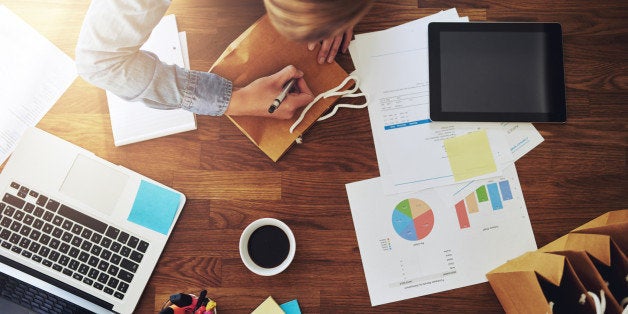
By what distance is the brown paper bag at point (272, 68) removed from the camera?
95 centimetres

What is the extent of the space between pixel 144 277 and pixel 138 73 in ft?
1.28

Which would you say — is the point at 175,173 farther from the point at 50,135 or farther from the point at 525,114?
the point at 525,114

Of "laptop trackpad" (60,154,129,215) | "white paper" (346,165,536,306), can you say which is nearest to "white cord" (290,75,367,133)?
"white paper" (346,165,536,306)

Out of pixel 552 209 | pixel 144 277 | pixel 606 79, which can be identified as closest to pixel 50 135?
pixel 144 277

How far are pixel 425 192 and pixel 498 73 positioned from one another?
0.28m

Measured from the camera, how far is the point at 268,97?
93 cm

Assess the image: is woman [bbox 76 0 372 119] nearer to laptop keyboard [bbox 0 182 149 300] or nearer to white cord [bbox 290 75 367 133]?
white cord [bbox 290 75 367 133]

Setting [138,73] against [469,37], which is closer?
[138,73]

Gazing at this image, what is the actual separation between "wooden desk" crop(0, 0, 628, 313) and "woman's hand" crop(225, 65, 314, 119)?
6 cm

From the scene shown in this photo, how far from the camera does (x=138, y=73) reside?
2.82 ft

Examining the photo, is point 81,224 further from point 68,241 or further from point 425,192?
point 425,192

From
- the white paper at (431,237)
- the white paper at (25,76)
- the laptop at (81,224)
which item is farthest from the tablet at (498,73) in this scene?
the white paper at (25,76)

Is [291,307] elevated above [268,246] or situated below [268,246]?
below

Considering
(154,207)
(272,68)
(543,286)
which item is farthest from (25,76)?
(543,286)
